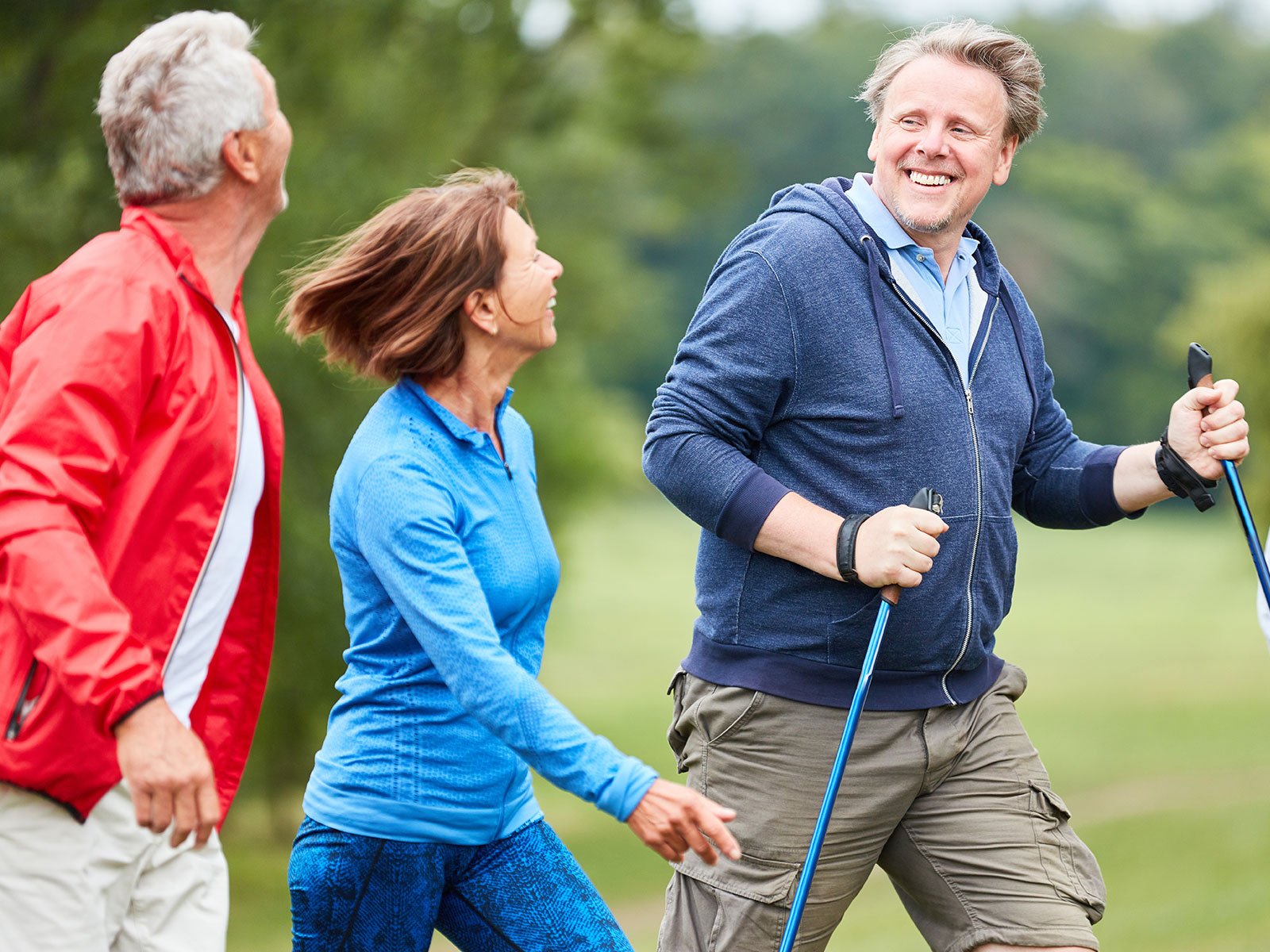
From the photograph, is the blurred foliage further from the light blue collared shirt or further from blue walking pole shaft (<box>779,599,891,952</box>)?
blue walking pole shaft (<box>779,599,891,952</box>)

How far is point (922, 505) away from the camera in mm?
3158

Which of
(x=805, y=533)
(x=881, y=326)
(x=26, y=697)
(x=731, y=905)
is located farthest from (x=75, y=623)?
(x=881, y=326)

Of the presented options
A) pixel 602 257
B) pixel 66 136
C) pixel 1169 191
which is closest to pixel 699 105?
pixel 1169 191

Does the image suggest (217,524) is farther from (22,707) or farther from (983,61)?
(983,61)

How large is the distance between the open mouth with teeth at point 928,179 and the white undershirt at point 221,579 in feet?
4.68

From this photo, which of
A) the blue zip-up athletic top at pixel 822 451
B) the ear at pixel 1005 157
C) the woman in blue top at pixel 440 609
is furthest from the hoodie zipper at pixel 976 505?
the woman in blue top at pixel 440 609

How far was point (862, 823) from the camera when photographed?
3406 millimetres

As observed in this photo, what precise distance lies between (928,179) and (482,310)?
3.27 ft

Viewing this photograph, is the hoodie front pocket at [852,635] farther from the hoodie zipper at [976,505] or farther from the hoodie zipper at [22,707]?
the hoodie zipper at [22,707]

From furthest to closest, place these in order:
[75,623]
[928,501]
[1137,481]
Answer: [1137,481]
[928,501]
[75,623]

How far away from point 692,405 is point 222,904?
1.22 metres

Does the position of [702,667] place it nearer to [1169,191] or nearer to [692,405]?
[692,405]

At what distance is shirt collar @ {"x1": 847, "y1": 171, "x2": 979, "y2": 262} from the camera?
352 cm

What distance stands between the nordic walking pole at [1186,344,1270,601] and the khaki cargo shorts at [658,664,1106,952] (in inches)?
25.3
